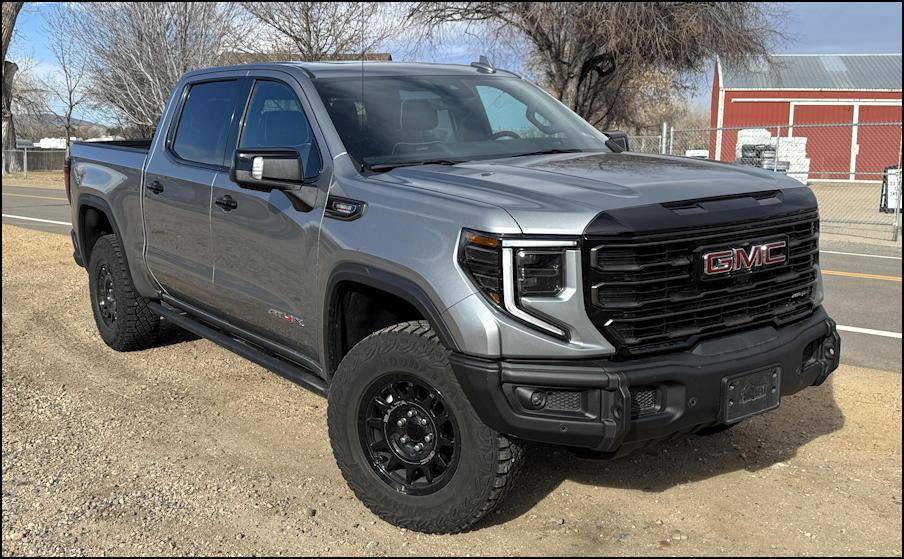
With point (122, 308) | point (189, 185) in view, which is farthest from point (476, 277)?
point (122, 308)

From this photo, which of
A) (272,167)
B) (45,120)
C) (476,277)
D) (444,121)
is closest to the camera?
(476,277)

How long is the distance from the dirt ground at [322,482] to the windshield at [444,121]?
1562 millimetres

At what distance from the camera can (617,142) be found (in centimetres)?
513

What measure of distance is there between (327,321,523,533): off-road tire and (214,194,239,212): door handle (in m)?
1.27

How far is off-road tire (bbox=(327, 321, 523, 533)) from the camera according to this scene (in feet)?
10.9

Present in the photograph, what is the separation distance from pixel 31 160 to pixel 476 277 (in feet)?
147

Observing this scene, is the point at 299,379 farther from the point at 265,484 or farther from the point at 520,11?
the point at 520,11

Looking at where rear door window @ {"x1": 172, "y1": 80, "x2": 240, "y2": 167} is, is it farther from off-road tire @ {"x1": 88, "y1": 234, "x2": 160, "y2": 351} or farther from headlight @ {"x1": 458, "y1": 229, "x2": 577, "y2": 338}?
headlight @ {"x1": 458, "y1": 229, "x2": 577, "y2": 338}

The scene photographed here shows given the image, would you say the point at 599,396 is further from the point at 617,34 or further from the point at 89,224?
the point at 617,34

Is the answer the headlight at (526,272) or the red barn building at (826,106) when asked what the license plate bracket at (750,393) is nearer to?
the headlight at (526,272)

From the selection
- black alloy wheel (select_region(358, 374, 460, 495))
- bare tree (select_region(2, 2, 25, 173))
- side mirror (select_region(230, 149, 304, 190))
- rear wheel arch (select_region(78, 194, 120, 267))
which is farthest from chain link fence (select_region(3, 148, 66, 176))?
black alloy wheel (select_region(358, 374, 460, 495))

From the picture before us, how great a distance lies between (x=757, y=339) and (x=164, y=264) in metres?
3.63

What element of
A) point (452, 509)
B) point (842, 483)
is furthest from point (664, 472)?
point (452, 509)

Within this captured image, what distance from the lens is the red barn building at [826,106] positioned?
121 feet
